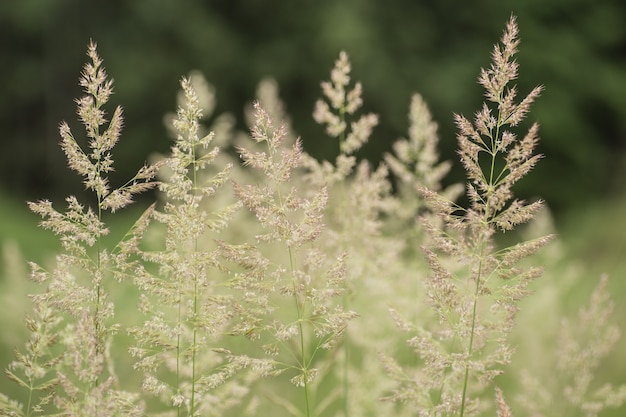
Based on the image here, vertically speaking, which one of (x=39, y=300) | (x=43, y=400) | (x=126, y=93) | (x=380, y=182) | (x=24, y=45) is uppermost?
(x=24, y=45)

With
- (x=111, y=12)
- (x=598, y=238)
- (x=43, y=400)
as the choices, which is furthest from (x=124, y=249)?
(x=111, y=12)

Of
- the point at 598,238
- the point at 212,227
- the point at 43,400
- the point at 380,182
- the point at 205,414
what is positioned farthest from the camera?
the point at 598,238

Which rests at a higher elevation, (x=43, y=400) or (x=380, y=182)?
(x=380, y=182)

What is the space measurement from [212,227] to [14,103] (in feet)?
67.1

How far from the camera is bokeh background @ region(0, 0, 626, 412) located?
17.5m

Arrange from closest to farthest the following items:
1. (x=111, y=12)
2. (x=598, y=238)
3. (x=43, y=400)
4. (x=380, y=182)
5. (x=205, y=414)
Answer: (x=43, y=400)
(x=205, y=414)
(x=380, y=182)
(x=598, y=238)
(x=111, y=12)

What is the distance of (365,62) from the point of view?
57.0ft

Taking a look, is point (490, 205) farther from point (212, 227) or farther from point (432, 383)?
point (212, 227)

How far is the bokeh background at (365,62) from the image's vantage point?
17484mm

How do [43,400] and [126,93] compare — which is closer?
[43,400]

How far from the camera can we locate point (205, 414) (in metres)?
2.71

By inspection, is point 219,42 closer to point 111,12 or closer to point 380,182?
point 111,12

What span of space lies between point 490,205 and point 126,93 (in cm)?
1750

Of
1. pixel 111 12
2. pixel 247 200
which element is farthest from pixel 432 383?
pixel 111 12
